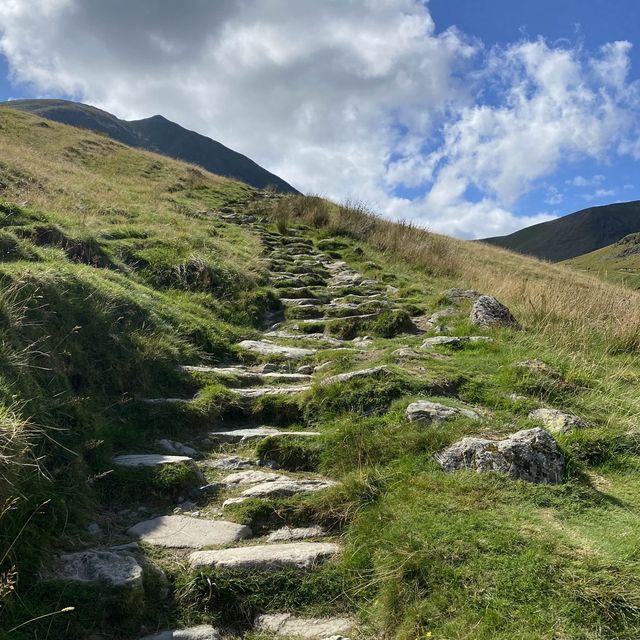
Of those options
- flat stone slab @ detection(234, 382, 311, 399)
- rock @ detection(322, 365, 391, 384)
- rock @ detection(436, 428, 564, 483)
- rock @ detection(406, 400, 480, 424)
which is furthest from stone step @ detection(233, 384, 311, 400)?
rock @ detection(436, 428, 564, 483)

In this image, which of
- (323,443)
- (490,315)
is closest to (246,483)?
(323,443)

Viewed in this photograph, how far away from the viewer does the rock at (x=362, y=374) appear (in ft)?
20.6

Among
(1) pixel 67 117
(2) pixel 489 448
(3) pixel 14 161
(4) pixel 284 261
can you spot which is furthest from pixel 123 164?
(1) pixel 67 117

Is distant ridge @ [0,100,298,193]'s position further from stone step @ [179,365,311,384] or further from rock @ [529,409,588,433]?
rock @ [529,409,588,433]

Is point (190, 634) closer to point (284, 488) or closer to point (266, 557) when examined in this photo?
point (266, 557)

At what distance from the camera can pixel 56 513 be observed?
3652 millimetres

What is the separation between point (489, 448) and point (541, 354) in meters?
3.07

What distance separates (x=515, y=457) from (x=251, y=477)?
7.50 feet

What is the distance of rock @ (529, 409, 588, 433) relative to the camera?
5.20 meters

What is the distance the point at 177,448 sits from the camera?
544 centimetres

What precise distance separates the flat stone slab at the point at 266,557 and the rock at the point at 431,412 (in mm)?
1724

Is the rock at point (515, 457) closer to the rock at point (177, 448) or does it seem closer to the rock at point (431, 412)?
the rock at point (431, 412)

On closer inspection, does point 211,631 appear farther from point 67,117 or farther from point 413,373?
point 67,117

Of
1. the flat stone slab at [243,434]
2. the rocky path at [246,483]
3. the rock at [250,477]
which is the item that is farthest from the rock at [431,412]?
the rock at [250,477]
